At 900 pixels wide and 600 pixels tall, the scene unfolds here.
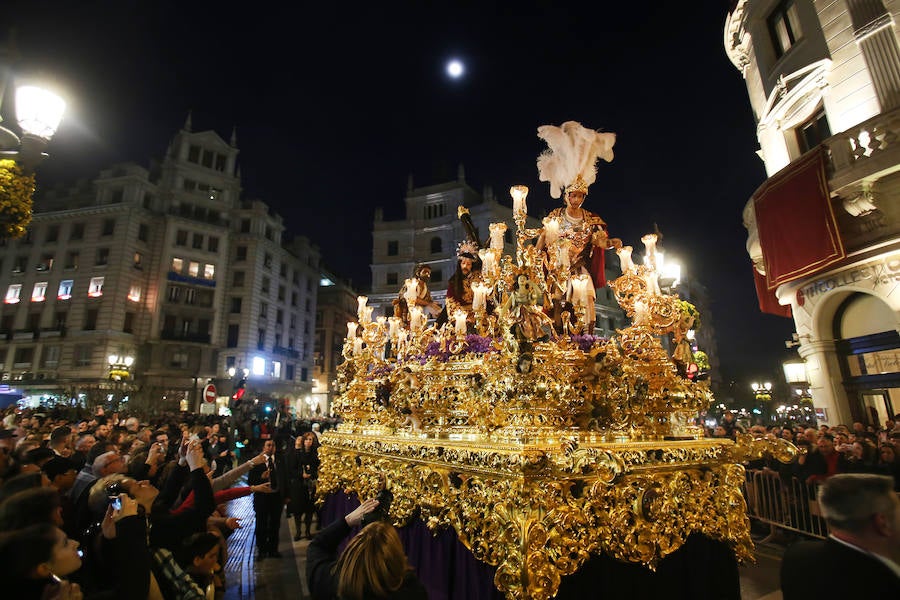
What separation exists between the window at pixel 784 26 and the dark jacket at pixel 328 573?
1479 cm

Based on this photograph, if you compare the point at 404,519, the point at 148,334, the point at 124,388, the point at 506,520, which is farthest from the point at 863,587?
the point at 148,334

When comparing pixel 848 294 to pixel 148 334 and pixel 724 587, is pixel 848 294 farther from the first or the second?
pixel 148 334

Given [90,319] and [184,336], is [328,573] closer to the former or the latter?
[184,336]

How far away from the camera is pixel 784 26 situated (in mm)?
12047

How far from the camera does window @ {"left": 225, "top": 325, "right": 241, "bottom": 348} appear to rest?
129 feet

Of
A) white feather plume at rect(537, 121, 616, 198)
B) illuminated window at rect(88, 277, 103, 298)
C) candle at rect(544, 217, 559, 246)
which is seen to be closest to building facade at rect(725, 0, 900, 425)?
white feather plume at rect(537, 121, 616, 198)

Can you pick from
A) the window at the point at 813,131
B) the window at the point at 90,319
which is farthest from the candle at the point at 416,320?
the window at the point at 90,319

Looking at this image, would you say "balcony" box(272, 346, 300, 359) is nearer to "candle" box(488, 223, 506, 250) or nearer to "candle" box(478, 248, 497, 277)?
"candle" box(488, 223, 506, 250)

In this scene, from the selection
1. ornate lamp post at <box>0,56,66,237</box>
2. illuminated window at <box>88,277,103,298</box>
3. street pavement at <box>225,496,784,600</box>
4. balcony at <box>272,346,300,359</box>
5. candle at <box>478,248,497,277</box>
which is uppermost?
illuminated window at <box>88,277,103,298</box>

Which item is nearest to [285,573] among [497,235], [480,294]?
[480,294]

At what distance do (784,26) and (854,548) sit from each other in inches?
597

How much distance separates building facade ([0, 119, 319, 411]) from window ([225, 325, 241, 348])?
9 centimetres

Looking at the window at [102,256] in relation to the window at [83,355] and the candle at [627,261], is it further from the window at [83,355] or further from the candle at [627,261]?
the candle at [627,261]

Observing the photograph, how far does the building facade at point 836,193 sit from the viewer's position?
28.6 ft
